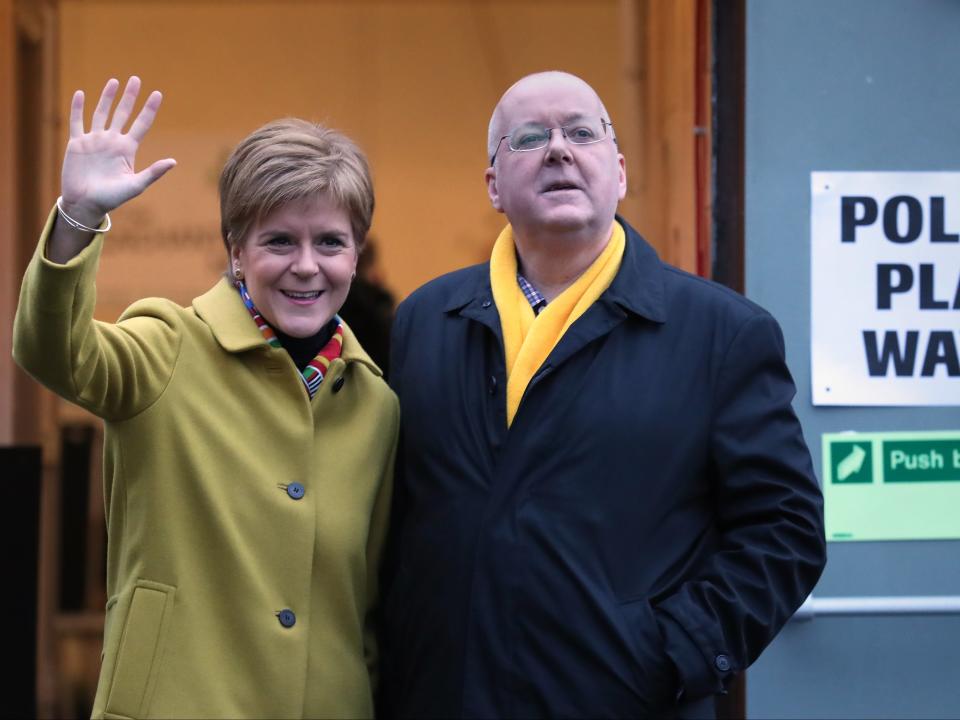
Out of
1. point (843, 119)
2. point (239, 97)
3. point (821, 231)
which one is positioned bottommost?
point (821, 231)

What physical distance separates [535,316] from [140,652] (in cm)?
95

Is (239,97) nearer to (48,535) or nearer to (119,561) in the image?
(48,535)

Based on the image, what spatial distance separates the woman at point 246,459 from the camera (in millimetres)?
2346

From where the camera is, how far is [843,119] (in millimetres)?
3369

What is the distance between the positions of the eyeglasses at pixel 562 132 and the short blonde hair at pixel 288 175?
0.31 meters

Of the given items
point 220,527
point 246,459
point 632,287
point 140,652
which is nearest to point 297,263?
point 246,459

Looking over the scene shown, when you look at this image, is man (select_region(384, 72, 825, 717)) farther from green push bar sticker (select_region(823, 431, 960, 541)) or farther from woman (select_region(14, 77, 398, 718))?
green push bar sticker (select_region(823, 431, 960, 541))

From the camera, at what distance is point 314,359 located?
2.59 metres

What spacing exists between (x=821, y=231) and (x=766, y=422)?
3.62 ft

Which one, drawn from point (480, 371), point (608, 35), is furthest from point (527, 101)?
point (608, 35)

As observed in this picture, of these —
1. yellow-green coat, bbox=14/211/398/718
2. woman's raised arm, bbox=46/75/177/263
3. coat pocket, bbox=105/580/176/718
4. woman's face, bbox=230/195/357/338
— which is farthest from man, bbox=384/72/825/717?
woman's raised arm, bbox=46/75/177/263

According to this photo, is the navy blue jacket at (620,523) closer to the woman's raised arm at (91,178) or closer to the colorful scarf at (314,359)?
the colorful scarf at (314,359)

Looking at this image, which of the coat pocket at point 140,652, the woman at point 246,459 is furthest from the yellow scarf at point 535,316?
the coat pocket at point 140,652

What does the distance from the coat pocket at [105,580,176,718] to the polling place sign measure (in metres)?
1.77
